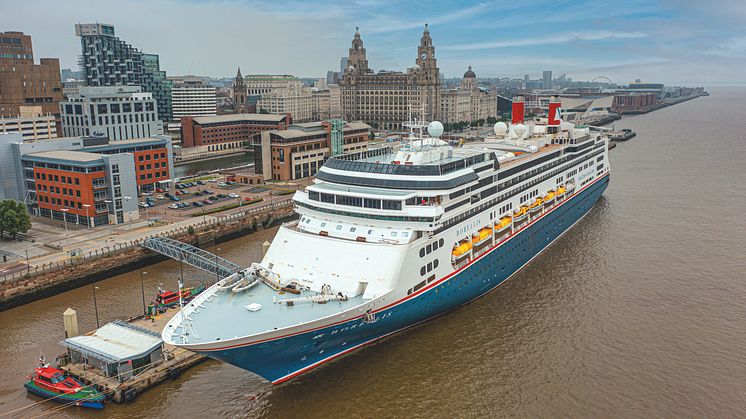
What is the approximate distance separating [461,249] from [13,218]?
1148 inches

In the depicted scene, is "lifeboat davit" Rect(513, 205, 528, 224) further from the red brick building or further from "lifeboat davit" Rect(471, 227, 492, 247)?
the red brick building

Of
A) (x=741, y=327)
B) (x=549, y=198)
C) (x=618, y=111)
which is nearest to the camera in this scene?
(x=741, y=327)

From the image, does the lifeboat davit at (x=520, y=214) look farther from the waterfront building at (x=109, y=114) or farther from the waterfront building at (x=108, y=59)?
the waterfront building at (x=108, y=59)

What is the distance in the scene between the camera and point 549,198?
35.4 m

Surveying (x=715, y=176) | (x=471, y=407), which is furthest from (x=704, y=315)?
(x=715, y=176)

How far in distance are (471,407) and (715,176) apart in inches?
2169

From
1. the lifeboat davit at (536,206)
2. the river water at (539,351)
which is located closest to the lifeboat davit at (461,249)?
the river water at (539,351)

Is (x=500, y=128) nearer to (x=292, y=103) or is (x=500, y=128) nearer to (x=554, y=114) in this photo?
(x=554, y=114)

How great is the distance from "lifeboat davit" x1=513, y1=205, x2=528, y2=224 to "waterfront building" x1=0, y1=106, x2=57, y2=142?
56911 millimetres

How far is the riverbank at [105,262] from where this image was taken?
93.9 ft

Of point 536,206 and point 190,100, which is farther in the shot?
point 190,100

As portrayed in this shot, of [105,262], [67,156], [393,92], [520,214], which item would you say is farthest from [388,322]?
[393,92]

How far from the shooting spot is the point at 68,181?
39.6 m

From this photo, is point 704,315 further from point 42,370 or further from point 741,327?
point 42,370
